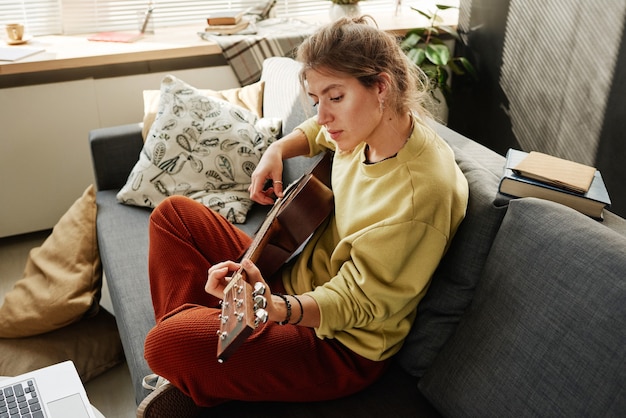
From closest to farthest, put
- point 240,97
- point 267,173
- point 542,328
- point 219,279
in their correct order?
point 542,328, point 219,279, point 267,173, point 240,97

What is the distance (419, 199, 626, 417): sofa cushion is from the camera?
1037 millimetres

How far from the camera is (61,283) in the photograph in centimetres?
207

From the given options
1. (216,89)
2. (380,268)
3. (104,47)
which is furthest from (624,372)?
(104,47)

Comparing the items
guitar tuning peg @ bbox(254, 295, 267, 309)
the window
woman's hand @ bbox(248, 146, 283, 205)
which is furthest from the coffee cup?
guitar tuning peg @ bbox(254, 295, 267, 309)

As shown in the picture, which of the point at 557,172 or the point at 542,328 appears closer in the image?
the point at 542,328

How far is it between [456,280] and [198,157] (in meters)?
1.15

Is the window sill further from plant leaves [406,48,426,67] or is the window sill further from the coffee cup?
plant leaves [406,48,426,67]

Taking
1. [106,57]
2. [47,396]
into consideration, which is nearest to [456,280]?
[47,396]

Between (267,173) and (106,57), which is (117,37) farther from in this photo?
(267,173)

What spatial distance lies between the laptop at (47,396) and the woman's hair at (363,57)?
0.81 metres

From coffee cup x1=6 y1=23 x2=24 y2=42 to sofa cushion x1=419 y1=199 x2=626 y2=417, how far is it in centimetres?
239

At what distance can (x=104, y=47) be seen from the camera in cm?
280

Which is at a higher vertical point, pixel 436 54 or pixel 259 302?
pixel 259 302

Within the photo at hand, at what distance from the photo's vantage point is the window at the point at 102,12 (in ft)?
9.77
